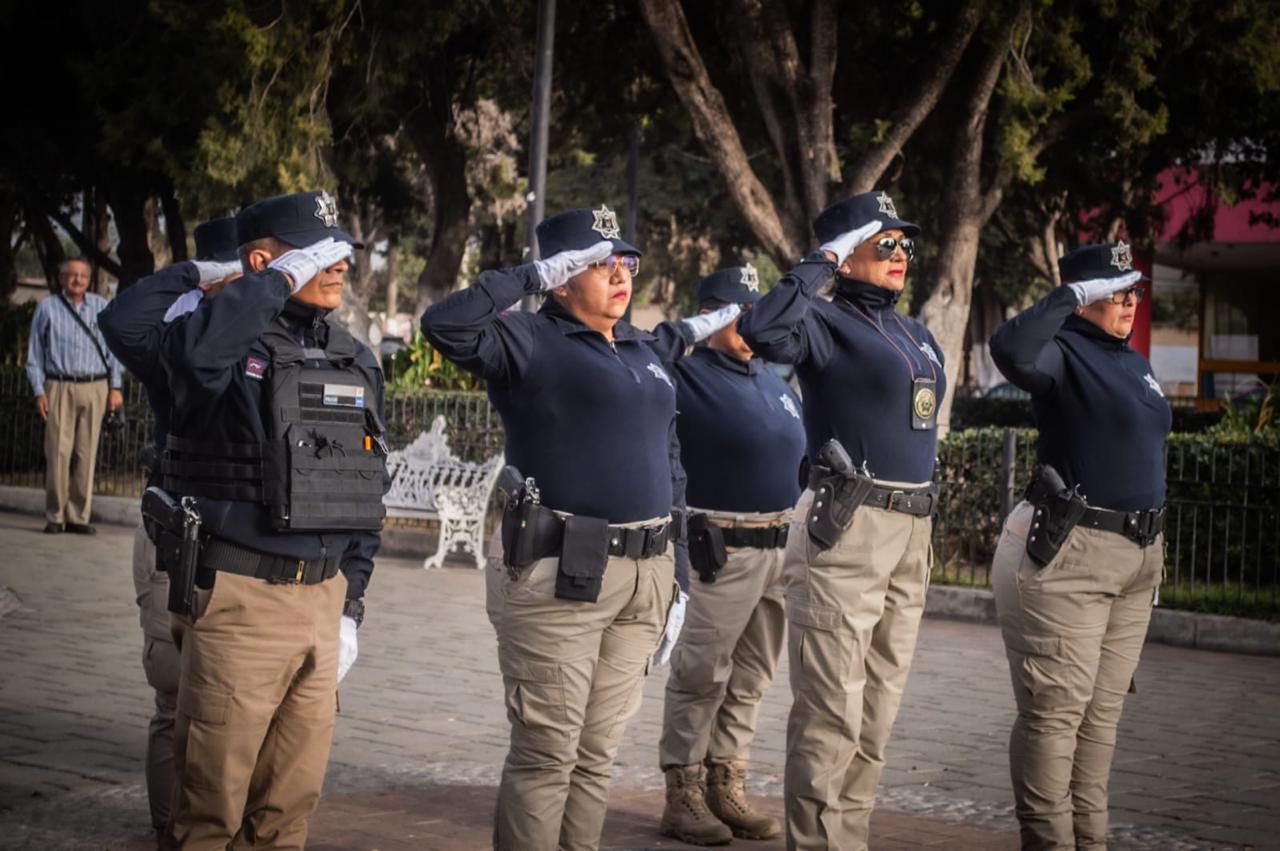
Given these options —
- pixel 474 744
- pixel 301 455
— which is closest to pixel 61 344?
pixel 474 744

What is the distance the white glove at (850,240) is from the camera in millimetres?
6000

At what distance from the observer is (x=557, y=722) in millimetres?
5152

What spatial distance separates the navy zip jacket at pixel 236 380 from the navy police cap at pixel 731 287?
2454mm

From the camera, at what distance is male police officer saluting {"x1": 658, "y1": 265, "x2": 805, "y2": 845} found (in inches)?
257

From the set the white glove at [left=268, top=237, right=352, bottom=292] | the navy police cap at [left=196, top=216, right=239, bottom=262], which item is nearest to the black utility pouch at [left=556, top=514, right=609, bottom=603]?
the white glove at [left=268, top=237, right=352, bottom=292]

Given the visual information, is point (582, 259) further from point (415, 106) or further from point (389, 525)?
point (415, 106)

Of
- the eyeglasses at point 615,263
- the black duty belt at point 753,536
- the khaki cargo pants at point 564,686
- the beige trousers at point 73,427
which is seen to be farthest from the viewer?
the beige trousers at point 73,427

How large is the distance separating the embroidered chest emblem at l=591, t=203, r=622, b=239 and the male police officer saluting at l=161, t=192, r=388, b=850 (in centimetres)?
88

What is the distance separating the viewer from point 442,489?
573 inches

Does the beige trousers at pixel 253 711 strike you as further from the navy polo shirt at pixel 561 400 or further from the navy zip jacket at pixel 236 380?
the navy polo shirt at pixel 561 400

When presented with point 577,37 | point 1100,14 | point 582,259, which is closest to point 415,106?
point 577,37

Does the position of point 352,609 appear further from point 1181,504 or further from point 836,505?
point 1181,504

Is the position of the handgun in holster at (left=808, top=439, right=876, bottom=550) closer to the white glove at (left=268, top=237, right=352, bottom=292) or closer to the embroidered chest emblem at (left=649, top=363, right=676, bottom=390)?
the embroidered chest emblem at (left=649, top=363, right=676, bottom=390)

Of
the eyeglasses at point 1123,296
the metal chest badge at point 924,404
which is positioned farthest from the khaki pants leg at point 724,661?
the eyeglasses at point 1123,296
